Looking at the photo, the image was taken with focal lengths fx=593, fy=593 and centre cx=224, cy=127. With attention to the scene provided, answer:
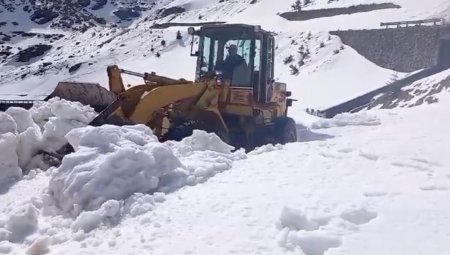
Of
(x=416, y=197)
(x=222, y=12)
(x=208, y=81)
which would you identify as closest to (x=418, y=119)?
(x=208, y=81)

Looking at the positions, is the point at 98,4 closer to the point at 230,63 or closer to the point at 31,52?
the point at 31,52

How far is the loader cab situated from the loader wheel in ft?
2.40

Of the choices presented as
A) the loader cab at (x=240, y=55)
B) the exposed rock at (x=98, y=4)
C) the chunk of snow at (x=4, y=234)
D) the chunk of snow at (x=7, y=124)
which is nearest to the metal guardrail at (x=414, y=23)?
the loader cab at (x=240, y=55)

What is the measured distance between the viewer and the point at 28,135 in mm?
8234

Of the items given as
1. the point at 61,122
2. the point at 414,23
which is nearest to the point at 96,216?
the point at 61,122

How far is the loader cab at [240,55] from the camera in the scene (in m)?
10.6

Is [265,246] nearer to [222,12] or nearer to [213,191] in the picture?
[213,191]

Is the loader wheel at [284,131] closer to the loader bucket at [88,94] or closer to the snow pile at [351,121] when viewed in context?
the snow pile at [351,121]

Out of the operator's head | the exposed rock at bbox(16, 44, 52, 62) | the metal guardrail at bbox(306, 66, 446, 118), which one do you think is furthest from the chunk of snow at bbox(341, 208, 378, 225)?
the exposed rock at bbox(16, 44, 52, 62)

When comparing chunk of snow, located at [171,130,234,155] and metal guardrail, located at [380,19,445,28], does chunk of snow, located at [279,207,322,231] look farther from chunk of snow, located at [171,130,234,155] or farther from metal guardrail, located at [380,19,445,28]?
A: metal guardrail, located at [380,19,445,28]

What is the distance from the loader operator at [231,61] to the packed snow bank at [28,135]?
8.55 ft

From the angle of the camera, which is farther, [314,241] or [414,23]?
[414,23]

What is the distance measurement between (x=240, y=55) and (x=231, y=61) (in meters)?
0.19

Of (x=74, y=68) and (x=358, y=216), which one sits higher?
(x=358, y=216)
